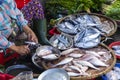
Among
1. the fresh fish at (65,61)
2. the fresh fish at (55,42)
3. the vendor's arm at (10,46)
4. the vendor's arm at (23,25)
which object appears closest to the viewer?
the vendor's arm at (10,46)

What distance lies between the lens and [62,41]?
464 centimetres

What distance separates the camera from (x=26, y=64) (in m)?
4.52

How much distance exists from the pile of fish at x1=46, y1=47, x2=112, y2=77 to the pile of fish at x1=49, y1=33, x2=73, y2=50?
0.72 ft

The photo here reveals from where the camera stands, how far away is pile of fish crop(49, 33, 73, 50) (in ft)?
15.0

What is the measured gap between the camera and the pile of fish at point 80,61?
3996mm

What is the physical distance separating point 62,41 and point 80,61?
65cm

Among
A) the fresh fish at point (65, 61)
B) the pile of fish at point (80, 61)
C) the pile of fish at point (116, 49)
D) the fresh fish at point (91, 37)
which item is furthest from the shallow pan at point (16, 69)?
the pile of fish at point (116, 49)

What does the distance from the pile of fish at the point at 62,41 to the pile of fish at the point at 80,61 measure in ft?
0.72

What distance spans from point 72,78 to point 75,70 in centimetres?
19

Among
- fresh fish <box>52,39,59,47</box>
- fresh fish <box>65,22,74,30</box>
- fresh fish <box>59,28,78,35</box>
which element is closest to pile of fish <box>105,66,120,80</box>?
fresh fish <box>52,39,59,47</box>

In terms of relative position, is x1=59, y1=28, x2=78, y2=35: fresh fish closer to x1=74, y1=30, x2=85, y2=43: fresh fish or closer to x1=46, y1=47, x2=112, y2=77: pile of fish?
x1=74, y1=30, x2=85, y2=43: fresh fish

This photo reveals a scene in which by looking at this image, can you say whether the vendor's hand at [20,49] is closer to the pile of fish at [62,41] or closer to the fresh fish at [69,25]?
the pile of fish at [62,41]

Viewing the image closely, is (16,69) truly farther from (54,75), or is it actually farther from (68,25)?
(68,25)

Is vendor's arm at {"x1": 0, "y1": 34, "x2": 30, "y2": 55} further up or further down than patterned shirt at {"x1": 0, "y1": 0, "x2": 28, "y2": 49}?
further down
